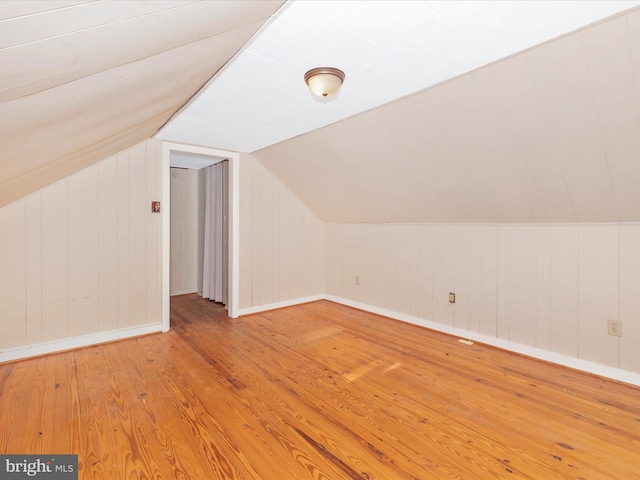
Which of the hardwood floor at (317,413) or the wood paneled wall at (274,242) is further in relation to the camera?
the wood paneled wall at (274,242)

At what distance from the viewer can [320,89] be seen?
194cm

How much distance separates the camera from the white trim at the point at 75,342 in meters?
2.66

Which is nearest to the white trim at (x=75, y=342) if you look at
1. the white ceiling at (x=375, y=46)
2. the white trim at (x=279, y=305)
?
the white trim at (x=279, y=305)

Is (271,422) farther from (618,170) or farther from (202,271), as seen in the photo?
(202,271)

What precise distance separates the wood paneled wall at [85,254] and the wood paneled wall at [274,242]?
3.37ft

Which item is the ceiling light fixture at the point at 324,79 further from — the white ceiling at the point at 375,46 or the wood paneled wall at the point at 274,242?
the wood paneled wall at the point at 274,242

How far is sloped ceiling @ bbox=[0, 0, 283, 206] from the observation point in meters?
0.69

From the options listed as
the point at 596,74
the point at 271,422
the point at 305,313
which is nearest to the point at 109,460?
the point at 271,422

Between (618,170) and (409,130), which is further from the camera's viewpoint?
(409,130)

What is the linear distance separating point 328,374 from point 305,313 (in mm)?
1714

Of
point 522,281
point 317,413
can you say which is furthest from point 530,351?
point 317,413

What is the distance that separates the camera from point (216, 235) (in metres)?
4.77

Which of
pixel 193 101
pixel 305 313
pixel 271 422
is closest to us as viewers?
pixel 271 422

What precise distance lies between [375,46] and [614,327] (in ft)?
8.62
